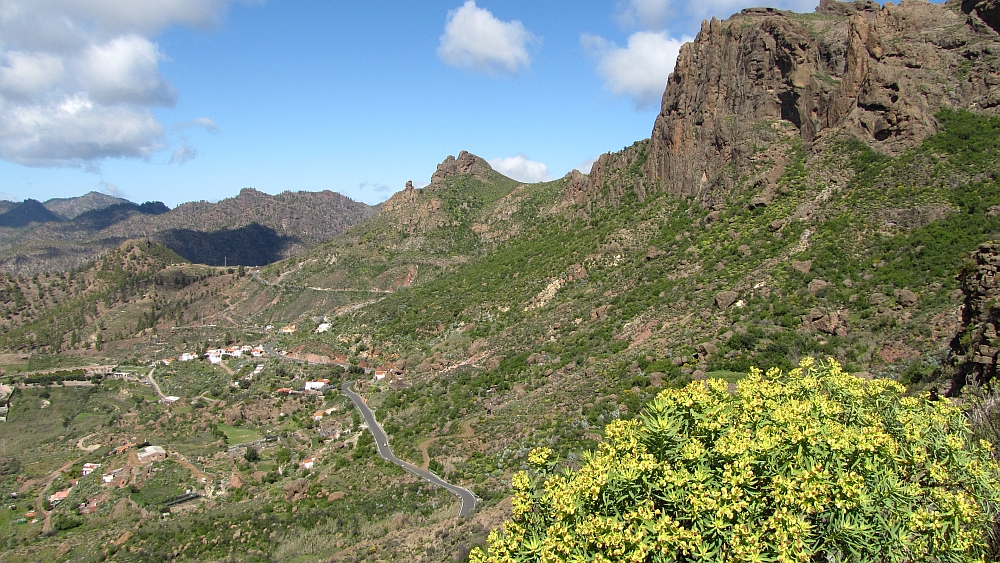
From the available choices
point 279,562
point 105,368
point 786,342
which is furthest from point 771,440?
point 105,368

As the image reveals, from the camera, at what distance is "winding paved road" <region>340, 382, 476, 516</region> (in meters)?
30.8

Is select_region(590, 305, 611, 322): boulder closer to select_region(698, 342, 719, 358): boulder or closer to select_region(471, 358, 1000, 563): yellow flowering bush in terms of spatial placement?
select_region(698, 342, 719, 358): boulder

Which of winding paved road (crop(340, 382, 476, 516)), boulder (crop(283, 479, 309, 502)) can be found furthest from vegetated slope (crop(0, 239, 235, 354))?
boulder (crop(283, 479, 309, 502))

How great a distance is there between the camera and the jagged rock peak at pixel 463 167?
12888 cm

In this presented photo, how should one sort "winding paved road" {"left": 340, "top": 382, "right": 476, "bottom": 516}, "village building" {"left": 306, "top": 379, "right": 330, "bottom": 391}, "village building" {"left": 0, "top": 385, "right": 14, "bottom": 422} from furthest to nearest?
"village building" {"left": 0, "top": 385, "right": 14, "bottom": 422}, "village building" {"left": 306, "top": 379, "right": 330, "bottom": 391}, "winding paved road" {"left": 340, "top": 382, "right": 476, "bottom": 516}

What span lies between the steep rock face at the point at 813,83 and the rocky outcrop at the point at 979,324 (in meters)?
20.4

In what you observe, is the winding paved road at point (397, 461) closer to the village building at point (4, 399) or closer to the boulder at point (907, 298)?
the boulder at point (907, 298)

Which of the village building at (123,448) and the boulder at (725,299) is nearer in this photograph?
the boulder at (725,299)

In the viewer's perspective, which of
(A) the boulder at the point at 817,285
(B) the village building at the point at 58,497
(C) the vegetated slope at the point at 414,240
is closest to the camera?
(A) the boulder at the point at 817,285

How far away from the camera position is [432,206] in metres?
115

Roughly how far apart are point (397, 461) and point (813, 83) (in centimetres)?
3987

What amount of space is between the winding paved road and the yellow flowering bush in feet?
56.8

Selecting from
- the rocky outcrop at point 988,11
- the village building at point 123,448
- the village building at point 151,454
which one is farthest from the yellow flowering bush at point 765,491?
the village building at point 123,448

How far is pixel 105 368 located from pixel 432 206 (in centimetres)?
5845
